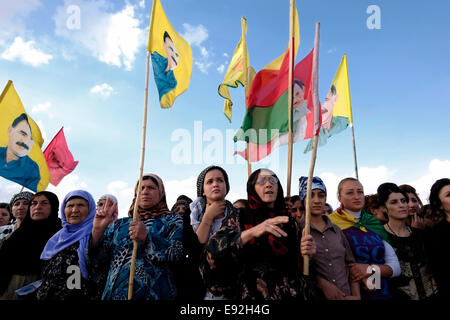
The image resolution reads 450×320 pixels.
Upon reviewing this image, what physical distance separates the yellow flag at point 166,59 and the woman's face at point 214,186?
4.68 ft

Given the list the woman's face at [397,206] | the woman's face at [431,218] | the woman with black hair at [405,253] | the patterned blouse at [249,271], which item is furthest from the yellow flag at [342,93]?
the patterned blouse at [249,271]

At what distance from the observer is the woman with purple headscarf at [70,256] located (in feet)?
10.3

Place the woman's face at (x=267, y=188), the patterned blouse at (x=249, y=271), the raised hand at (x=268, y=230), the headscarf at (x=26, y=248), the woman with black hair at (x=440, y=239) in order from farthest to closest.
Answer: the headscarf at (x=26, y=248), the woman with black hair at (x=440, y=239), the woman's face at (x=267, y=188), the patterned blouse at (x=249, y=271), the raised hand at (x=268, y=230)

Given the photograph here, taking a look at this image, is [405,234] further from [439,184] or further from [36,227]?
[36,227]

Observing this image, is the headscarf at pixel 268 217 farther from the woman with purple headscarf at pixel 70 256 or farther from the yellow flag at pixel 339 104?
the yellow flag at pixel 339 104

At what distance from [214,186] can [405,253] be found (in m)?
2.21

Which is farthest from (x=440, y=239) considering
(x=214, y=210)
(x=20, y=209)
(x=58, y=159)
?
(x=58, y=159)

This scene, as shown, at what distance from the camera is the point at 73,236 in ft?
11.1

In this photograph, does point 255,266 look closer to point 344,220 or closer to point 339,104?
point 344,220

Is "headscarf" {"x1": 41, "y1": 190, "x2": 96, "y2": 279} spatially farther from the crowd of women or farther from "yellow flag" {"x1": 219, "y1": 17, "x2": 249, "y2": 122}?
"yellow flag" {"x1": 219, "y1": 17, "x2": 249, "y2": 122}

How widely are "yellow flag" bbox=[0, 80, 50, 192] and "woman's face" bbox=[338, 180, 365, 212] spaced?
18.1 feet

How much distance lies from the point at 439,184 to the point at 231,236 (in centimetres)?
289

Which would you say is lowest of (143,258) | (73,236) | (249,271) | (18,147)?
(249,271)
